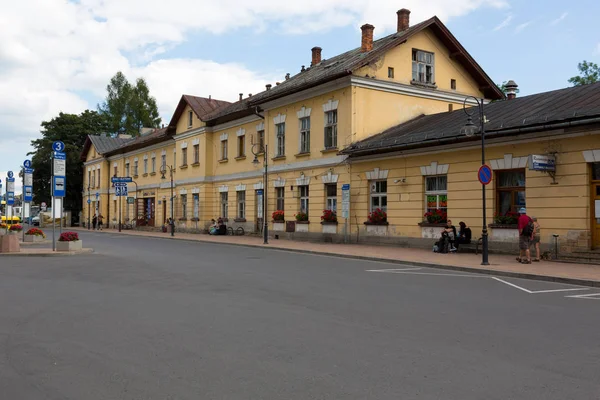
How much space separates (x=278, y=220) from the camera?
32.5 meters

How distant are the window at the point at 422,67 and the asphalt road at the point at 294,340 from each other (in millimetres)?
19221

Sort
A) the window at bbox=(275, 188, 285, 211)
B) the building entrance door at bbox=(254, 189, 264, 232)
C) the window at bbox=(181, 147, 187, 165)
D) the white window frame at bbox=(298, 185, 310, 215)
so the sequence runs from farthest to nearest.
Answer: the window at bbox=(181, 147, 187, 165)
the building entrance door at bbox=(254, 189, 264, 232)
the window at bbox=(275, 188, 285, 211)
the white window frame at bbox=(298, 185, 310, 215)

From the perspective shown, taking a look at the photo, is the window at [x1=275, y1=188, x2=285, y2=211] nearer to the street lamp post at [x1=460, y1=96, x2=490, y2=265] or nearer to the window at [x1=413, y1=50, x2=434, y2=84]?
the window at [x1=413, y1=50, x2=434, y2=84]

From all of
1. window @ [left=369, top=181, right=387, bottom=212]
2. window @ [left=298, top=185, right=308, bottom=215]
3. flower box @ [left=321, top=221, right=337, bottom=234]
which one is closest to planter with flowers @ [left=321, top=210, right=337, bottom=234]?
flower box @ [left=321, top=221, right=337, bottom=234]

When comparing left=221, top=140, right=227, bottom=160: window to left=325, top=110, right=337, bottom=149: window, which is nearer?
left=325, top=110, right=337, bottom=149: window

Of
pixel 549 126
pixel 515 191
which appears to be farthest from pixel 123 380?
pixel 515 191

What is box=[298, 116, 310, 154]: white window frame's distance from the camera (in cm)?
3080

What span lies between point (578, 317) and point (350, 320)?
3.54m

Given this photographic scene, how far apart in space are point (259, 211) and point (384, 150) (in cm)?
1220

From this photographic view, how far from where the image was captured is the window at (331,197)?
28891 mm

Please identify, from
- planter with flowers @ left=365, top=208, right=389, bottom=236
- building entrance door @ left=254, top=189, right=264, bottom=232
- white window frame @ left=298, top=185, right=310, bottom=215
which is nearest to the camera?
planter with flowers @ left=365, top=208, right=389, bottom=236

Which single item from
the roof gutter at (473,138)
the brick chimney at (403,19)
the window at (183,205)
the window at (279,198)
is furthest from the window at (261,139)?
the window at (183,205)

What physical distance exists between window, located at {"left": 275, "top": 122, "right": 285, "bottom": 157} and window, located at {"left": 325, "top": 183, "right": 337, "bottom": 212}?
476 centimetres

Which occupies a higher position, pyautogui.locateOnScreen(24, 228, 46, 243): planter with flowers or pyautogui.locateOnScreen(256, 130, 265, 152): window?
pyautogui.locateOnScreen(256, 130, 265, 152): window
